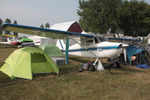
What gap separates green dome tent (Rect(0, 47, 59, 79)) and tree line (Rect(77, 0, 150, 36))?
23.7 meters

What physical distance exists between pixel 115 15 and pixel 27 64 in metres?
26.8

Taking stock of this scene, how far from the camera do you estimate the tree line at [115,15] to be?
92.4 feet

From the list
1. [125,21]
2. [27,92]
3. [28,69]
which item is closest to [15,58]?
[28,69]

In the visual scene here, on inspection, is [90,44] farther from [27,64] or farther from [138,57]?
[27,64]

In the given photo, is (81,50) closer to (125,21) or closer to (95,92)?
(95,92)

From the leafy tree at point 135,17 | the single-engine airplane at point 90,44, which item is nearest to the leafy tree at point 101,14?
the leafy tree at point 135,17

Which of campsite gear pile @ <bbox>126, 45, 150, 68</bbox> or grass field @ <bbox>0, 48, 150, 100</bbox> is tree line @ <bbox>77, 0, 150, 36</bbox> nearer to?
campsite gear pile @ <bbox>126, 45, 150, 68</bbox>

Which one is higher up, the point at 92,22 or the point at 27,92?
the point at 92,22

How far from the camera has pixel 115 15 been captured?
28625 mm

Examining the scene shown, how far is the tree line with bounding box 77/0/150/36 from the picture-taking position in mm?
28156

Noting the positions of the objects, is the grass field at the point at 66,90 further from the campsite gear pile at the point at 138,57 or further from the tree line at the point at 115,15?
the tree line at the point at 115,15

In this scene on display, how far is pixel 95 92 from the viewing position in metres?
4.36

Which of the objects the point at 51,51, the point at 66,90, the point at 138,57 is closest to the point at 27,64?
the point at 66,90

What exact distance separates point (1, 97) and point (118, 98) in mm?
3451
